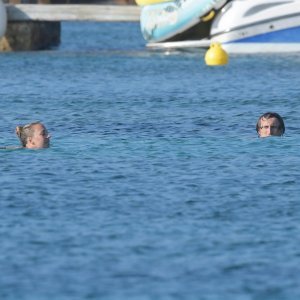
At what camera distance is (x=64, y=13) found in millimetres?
43781

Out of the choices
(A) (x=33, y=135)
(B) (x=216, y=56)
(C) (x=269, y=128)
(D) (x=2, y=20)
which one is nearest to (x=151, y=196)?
(A) (x=33, y=135)

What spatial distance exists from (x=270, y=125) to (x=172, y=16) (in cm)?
2182

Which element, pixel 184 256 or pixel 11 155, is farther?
pixel 11 155

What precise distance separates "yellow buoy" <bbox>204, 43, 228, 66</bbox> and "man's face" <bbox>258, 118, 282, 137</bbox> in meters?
16.8

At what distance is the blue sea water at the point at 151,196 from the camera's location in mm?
11922

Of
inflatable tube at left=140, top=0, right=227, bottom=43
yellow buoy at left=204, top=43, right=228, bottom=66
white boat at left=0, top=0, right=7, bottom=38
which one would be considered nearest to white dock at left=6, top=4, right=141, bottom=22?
inflatable tube at left=140, top=0, right=227, bottom=43

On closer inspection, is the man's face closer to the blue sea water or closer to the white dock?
the blue sea water

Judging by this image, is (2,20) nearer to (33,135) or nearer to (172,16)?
(172,16)

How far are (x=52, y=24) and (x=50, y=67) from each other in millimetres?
15336

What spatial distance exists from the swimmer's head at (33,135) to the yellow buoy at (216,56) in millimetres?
18688

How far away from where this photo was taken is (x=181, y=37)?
141 feet

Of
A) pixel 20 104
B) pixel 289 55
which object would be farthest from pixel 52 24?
pixel 20 104

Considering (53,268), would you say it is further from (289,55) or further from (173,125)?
(289,55)

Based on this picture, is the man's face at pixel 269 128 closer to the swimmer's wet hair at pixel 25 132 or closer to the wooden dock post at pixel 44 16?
the swimmer's wet hair at pixel 25 132
